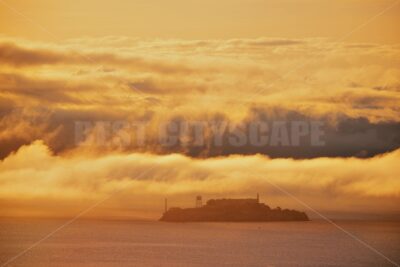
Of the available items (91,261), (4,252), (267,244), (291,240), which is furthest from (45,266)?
(291,240)

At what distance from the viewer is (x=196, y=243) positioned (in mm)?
175000

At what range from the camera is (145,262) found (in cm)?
12888

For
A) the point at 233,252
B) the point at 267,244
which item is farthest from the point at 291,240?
the point at 233,252

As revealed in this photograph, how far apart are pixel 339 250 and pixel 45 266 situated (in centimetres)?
6025

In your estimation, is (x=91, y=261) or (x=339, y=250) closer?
(x=91, y=261)

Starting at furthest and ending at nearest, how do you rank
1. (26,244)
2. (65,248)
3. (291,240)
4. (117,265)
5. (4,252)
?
(291,240)
(26,244)
(65,248)
(4,252)
(117,265)

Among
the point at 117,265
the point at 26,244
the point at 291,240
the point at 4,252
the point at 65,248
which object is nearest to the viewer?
the point at 117,265

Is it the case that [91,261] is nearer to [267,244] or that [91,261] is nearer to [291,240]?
[267,244]

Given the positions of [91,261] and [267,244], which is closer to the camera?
[91,261]

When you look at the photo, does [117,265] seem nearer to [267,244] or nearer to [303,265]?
[303,265]

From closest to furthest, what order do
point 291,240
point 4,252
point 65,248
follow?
point 4,252
point 65,248
point 291,240

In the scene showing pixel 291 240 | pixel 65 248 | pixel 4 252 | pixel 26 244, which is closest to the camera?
pixel 4 252

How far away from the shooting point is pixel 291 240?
186 meters

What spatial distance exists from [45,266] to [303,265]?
3550cm
